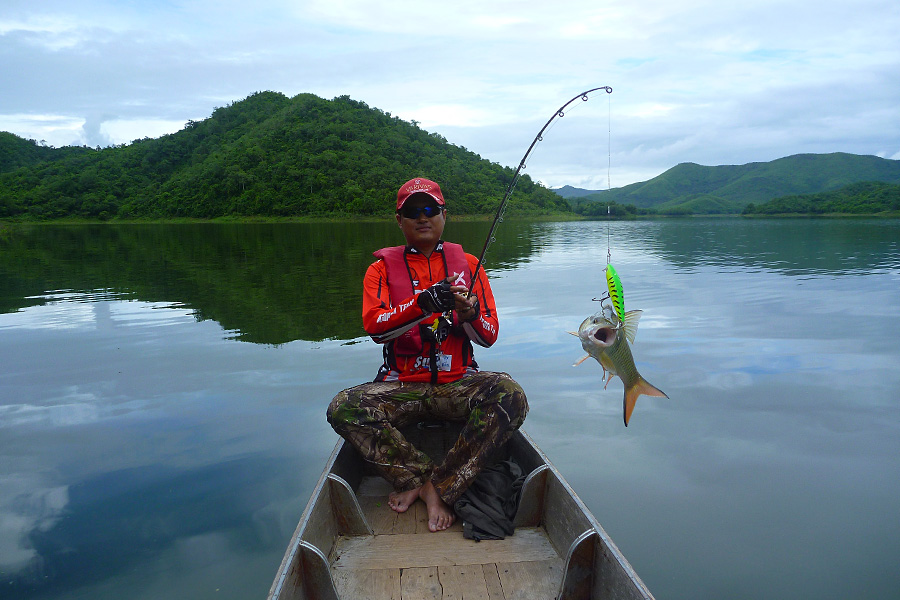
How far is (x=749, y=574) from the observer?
380cm

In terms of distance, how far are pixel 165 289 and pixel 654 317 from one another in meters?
12.7

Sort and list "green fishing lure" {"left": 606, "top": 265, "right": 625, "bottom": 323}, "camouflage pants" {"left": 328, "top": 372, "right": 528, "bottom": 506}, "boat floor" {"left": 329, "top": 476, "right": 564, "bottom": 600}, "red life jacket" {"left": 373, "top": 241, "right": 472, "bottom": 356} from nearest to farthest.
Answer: "green fishing lure" {"left": 606, "top": 265, "right": 625, "bottom": 323} → "boat floor" {"left": 329, "top": 476, "right": 564, "bottom": 600} → "camouflage pants" {"left": 328, "top": 372, "right": 528, "bottom": 506} → "red life jacket" {"left": 373, "top": 241, "right": 472, "bottom": 356}

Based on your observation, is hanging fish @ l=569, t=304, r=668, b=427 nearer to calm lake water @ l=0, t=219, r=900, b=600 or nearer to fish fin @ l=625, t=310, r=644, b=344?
fish fin @ l=625, t=310, r=644, b=344

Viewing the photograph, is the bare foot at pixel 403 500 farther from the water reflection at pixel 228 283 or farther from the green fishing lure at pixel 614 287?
the water reflection at pixel 228 283

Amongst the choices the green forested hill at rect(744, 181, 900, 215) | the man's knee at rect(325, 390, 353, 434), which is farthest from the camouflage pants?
the green forested hill at rect(744, 181, 900, 215)

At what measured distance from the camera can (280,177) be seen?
8506 centimetres

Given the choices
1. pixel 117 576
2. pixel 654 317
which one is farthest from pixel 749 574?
pixel 654 317

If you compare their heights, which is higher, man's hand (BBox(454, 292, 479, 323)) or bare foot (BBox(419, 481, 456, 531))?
man's hand (BBox(454, 292, 479, 323))

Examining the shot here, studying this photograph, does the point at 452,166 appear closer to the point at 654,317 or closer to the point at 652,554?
the point at 654,317

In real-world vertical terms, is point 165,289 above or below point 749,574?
above

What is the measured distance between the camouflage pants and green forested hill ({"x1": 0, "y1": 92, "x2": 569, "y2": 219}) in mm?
67320

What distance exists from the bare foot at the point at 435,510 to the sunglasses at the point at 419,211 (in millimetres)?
1909

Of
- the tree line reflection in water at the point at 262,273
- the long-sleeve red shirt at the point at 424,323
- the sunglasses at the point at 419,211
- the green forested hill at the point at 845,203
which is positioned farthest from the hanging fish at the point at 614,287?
the green forested hill at the point at 845,203

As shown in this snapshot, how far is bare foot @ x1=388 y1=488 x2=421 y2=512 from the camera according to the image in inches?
153
